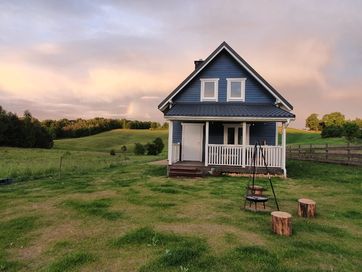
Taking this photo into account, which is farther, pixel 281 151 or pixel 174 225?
pixel 281 151

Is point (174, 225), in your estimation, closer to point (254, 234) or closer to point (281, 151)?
point (254, 234)

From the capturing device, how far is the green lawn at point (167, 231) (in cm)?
493

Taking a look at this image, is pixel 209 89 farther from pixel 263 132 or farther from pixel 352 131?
pixel 352 131

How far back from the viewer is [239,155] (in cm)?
1566

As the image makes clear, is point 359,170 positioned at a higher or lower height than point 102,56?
lower

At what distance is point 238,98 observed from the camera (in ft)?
57.6

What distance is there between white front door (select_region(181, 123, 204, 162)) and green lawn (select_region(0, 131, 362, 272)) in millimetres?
6451

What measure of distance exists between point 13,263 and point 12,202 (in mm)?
5035

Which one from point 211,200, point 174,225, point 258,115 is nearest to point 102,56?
point 258,115

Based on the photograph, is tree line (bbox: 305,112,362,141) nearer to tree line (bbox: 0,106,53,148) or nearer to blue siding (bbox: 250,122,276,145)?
blue siding (bbox: 250,122,276,145)

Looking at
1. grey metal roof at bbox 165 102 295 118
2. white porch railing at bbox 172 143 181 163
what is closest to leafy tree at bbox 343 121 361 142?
grey metal roof at bbox 165 102 295 118

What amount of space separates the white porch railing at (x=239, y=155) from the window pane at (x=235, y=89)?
11.9 feet

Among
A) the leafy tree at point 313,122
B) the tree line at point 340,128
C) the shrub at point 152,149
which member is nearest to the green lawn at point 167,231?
the shrub at point 152,149

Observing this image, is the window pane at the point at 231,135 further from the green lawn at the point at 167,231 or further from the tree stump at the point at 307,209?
the tree stump at the point at 307,209
